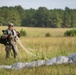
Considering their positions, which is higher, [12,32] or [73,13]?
[12,32]

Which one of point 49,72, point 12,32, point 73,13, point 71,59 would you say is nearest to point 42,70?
point 49,72

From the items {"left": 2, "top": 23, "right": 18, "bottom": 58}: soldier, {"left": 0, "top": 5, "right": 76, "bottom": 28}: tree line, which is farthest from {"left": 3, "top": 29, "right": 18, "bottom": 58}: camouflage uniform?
{"left": 0, "top": 5, "right": 76, "bottom": 28}: tree line

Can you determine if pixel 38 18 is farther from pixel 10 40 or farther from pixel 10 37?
pixel 10 37

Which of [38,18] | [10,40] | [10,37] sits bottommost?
[38,18]

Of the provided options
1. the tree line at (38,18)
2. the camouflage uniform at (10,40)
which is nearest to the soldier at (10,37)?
the camouflage uniform at (10,40)

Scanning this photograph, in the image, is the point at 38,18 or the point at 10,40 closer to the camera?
the point at 10,40

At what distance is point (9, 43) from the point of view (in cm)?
1505

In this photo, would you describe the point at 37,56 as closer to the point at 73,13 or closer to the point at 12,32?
the point at 12,32

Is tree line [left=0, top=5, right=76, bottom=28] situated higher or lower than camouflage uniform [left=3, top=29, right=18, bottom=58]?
lower

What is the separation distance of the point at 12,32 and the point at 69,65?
183 inches

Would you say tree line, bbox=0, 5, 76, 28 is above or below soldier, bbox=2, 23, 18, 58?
below

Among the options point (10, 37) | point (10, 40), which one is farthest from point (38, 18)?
point (10, 37)

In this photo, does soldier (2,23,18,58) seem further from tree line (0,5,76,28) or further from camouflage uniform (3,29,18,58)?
tree line (0,5,76,28)

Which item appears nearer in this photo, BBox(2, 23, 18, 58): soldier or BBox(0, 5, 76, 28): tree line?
BBox(2, 23, 18, 58): soldier
